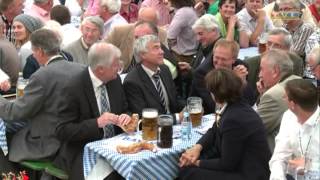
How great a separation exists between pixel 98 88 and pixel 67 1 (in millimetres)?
4101

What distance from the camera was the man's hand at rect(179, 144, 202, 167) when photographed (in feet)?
12.0

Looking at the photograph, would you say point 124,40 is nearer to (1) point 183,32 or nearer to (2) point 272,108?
(1) point 183,32

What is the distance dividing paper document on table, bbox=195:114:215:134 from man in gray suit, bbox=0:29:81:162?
1031mm

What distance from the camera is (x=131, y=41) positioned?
5.39 m

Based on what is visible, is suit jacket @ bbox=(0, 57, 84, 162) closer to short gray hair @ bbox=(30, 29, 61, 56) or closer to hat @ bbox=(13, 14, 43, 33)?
short gray hair @ bbox=(30, 29, 61, 56)

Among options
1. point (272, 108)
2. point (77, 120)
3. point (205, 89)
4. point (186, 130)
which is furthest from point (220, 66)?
point (77, 120)

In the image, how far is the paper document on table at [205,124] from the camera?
13.1 ft

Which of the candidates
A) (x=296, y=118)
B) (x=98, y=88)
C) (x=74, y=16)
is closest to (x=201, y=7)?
(x=74, y=16)

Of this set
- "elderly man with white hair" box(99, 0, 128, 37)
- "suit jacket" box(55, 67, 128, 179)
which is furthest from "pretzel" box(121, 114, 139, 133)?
"elderly man with white hair" box(99, 0, 128, 37)

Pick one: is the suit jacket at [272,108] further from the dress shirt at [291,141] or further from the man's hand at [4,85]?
the man's hand at [4,85]

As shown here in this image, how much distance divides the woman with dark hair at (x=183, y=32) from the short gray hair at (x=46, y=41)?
2.45 metres

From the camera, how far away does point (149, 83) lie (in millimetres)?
4348

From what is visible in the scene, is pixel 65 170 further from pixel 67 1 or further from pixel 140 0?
pixel 140 0

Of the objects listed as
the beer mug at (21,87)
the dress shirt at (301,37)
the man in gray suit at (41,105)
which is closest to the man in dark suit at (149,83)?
the man in gray suit at (41,105)
